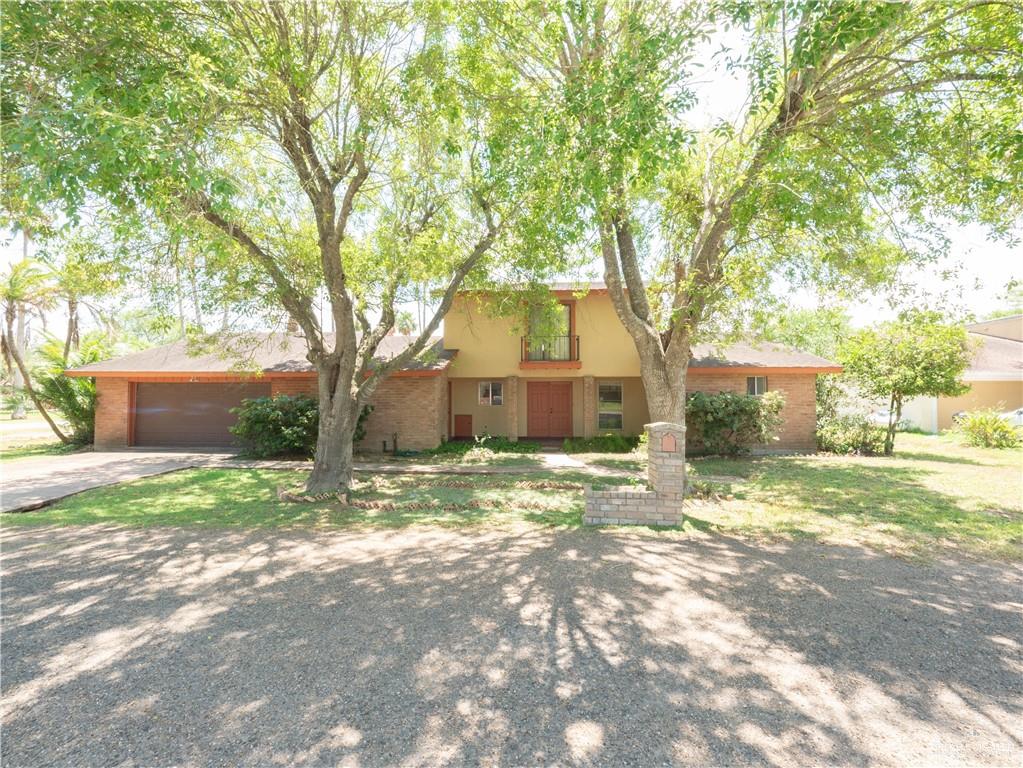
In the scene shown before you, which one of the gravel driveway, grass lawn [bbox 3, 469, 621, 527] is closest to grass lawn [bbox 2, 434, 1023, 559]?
grass lawn [bbox 3, 469, 621, 527]

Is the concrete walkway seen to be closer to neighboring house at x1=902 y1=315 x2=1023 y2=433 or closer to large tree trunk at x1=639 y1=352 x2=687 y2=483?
large tree trunk at x1=639 y1=352 x2=687 y2=483

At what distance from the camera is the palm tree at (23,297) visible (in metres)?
16.6

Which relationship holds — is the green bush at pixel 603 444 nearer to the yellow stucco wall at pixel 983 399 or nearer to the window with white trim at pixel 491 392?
the window with white trim at pixel 491 392

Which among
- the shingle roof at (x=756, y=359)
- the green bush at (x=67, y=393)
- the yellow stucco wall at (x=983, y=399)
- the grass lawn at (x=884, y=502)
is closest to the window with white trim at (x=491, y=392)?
the shingle roof at (x=756, y=359)

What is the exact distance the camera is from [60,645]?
12.2 ft

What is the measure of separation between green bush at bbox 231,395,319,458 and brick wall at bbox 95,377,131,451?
538 centimetres

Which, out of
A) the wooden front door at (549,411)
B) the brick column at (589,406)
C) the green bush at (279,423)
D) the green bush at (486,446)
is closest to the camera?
the green bush at (279,423)

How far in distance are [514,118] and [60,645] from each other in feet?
26.8

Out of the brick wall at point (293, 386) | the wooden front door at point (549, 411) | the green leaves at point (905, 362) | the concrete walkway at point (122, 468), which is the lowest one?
the concrete walkway at point (122, 468)

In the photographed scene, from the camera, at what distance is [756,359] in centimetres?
1622

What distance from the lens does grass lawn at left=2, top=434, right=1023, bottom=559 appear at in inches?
272

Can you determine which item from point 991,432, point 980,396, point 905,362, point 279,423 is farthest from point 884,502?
point 980,396

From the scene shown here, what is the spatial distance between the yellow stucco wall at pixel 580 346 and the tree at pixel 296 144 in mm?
5727

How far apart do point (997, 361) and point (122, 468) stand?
113 feet
